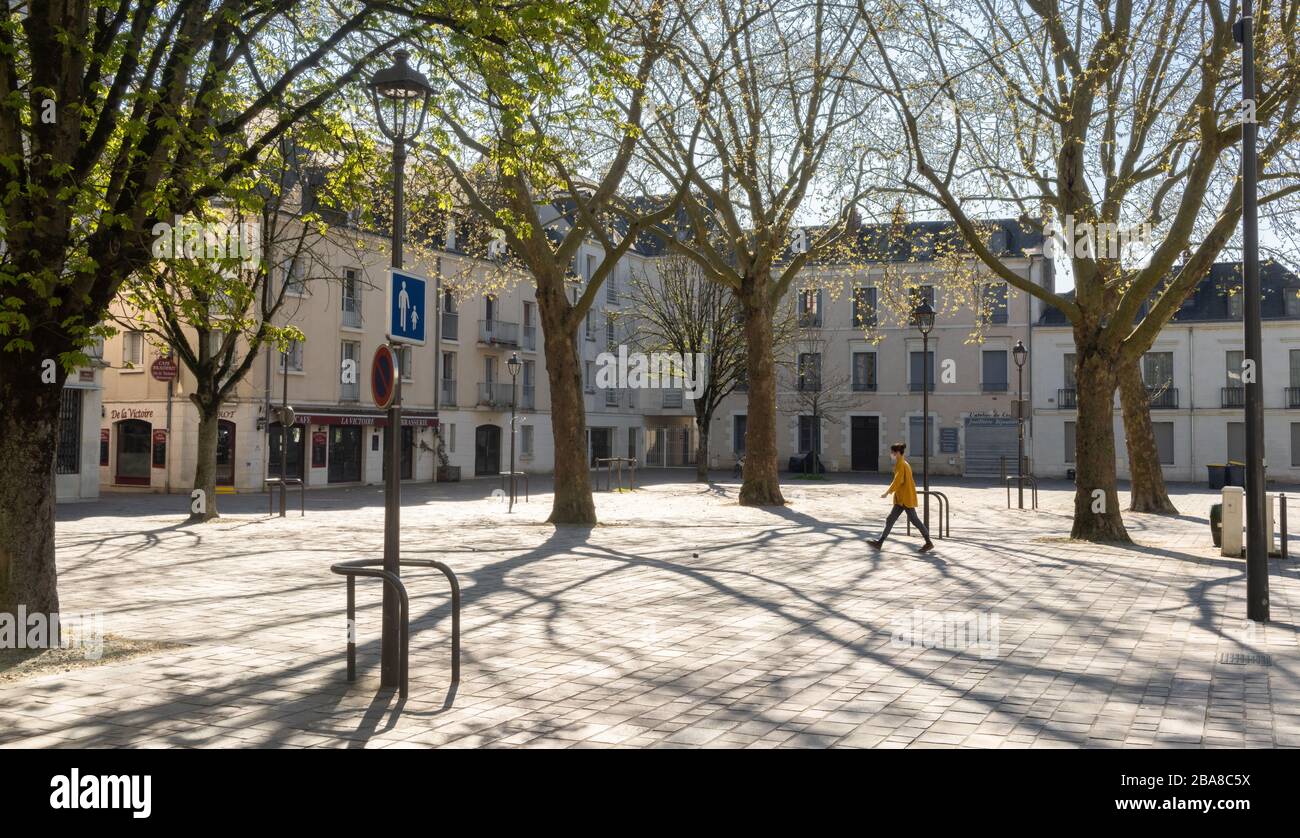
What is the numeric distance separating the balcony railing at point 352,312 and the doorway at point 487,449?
27.6 ft

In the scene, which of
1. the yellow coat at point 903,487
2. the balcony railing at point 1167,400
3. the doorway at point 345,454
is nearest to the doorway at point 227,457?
the doorway at point 345,454

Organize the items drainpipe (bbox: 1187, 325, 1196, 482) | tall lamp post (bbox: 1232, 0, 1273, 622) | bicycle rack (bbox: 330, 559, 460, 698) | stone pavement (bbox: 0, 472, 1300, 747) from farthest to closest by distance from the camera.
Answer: drainpipe (bbox: 1187, 325, 1196, 482)
tall lamp post (bbox: 1232, 0, 1273, 622)
bicycle rack (bbox: 330, 559, 460, 698)
stone pavement (bbox: 0, 472, 1300, 747)

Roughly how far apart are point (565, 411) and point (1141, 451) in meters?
14.0

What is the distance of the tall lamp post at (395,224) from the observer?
6.77 meters

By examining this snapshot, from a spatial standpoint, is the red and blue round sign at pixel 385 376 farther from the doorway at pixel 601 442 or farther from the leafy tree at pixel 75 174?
the doorway at pixel 601 442

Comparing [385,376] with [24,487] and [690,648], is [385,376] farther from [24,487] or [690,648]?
[24,487]

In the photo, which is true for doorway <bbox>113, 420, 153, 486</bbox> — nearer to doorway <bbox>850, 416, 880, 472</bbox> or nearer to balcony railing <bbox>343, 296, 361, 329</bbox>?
balcony railing <bbox>343, 296, 361, 329</bbox>

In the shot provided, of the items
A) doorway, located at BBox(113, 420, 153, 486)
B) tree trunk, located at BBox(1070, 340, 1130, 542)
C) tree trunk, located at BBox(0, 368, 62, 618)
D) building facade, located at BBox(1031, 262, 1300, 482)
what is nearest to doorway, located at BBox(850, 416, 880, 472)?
building facade, located at BBox(1031, 262, 1300, 482)

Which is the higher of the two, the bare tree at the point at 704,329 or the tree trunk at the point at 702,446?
the bare tree at the point at 704,329

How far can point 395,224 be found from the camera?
282 inches

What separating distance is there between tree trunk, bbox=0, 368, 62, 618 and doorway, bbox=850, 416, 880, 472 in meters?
48.2

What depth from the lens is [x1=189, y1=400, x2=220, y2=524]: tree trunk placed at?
21.7m

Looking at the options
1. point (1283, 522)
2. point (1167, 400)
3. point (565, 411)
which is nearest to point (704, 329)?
point (565, 411)
